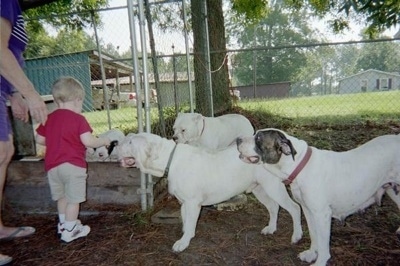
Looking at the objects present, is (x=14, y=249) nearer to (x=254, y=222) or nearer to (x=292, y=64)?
(x=254, y=222)

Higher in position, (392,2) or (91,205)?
(392,2)

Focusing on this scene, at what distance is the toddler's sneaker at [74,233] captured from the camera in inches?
149

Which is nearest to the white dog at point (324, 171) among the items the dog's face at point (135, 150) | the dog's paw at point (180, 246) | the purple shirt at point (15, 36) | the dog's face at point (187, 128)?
the dog's face at point (135, 150)

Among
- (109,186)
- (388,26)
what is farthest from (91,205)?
(388,26)

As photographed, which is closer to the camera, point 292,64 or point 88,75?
point 88,75

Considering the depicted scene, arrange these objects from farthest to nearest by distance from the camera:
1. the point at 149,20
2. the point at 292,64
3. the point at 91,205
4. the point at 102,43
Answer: the point at 292,64
the point at 102,43
the point at 149,20
the point at 91,205

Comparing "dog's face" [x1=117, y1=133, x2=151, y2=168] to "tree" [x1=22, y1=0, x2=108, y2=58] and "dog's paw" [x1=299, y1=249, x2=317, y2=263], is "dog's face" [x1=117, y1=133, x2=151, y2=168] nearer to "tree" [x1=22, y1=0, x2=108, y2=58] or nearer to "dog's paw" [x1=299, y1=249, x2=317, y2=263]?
"dog's paw" [x1=299, y1=249, x2=317, y2=263]

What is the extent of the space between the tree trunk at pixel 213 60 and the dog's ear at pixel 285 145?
516cm

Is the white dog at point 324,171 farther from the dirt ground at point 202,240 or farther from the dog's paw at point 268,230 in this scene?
the dog's paw at point 268,230

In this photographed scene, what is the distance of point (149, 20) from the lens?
5.00 m

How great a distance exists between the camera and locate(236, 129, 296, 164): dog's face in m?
3.00

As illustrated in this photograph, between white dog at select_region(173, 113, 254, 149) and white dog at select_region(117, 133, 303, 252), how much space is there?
914 mm

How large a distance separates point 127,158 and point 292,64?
51.2 m

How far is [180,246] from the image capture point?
3557 mm
